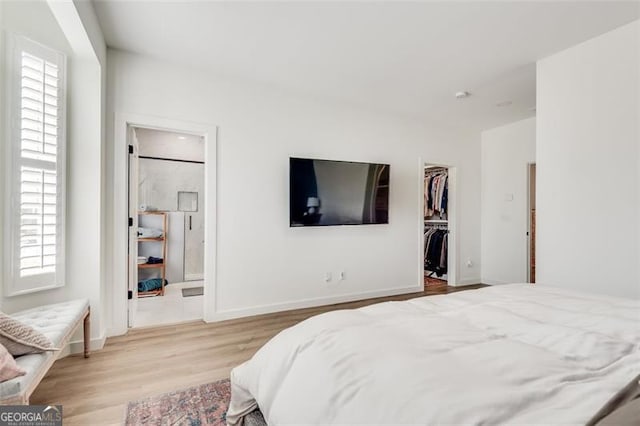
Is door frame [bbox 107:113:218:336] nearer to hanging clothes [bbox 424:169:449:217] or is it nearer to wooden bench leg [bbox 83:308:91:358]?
wooden bench leg [bbox 83:308:91:358]

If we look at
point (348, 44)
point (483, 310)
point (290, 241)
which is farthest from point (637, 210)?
point (290, 241)

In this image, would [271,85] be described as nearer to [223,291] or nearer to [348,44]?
[348,44]

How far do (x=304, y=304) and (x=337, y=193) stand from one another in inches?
52.9

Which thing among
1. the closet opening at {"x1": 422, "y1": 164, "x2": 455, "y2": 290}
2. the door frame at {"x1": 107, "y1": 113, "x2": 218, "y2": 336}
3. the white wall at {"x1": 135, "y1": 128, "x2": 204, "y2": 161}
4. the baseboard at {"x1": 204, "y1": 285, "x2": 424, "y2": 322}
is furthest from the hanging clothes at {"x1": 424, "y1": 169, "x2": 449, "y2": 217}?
the door frame at {"x1": 107, "y1": 113, "x2": 218, "y2": 336}

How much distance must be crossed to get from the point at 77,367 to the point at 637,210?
4.15m

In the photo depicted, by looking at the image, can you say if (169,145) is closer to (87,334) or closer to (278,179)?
(278,179)

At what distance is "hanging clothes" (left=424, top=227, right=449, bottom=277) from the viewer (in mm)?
5254

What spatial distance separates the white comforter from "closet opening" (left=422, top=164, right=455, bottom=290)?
140 inches

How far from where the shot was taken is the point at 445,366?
86cm

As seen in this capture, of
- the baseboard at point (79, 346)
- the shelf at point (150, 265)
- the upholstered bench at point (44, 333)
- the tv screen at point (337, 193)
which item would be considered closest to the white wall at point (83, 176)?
the baseboard at point (79, 346)

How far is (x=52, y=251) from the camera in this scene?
90.3 inches

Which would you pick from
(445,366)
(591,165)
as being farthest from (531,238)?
(445,366)

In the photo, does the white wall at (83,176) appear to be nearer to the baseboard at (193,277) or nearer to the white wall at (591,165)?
the baseboard at (193,277)

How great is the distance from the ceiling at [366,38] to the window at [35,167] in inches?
22.9
